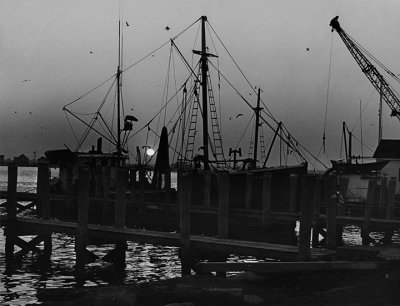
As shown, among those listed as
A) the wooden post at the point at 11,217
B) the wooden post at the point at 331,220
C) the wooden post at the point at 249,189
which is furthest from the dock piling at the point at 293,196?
the wooden post at the point at 11,217

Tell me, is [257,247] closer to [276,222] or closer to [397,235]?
[276,222]

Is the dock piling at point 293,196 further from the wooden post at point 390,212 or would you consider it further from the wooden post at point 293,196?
the wooden post at point 390,212

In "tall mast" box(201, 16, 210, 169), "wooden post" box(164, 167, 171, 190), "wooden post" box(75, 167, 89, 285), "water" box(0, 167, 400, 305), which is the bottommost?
"water" box(0, 167, 400, 305)

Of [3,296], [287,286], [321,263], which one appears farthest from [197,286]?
[3,296]

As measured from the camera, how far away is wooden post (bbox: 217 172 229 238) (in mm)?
20938

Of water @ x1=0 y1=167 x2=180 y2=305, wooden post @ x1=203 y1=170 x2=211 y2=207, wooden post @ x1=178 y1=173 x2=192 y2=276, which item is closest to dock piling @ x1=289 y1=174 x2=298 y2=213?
wooden post @ x1=203 y1=170 x2=211 y2=207

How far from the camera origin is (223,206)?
2184cm

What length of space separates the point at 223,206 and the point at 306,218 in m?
6.47

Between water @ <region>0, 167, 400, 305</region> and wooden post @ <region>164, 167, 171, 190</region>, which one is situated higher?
wooden post @ <region>164, 167, 171, 190</region>

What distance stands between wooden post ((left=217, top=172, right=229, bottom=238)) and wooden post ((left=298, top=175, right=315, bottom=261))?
220 inches

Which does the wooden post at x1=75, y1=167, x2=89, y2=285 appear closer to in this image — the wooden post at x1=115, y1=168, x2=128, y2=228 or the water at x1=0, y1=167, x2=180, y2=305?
the water at x1=0, y1=167, x2=180, y2=305

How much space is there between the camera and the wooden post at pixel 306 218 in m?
15.3

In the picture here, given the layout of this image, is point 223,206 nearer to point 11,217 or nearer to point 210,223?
point 210,223

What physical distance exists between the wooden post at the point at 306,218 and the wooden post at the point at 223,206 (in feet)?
18.3
